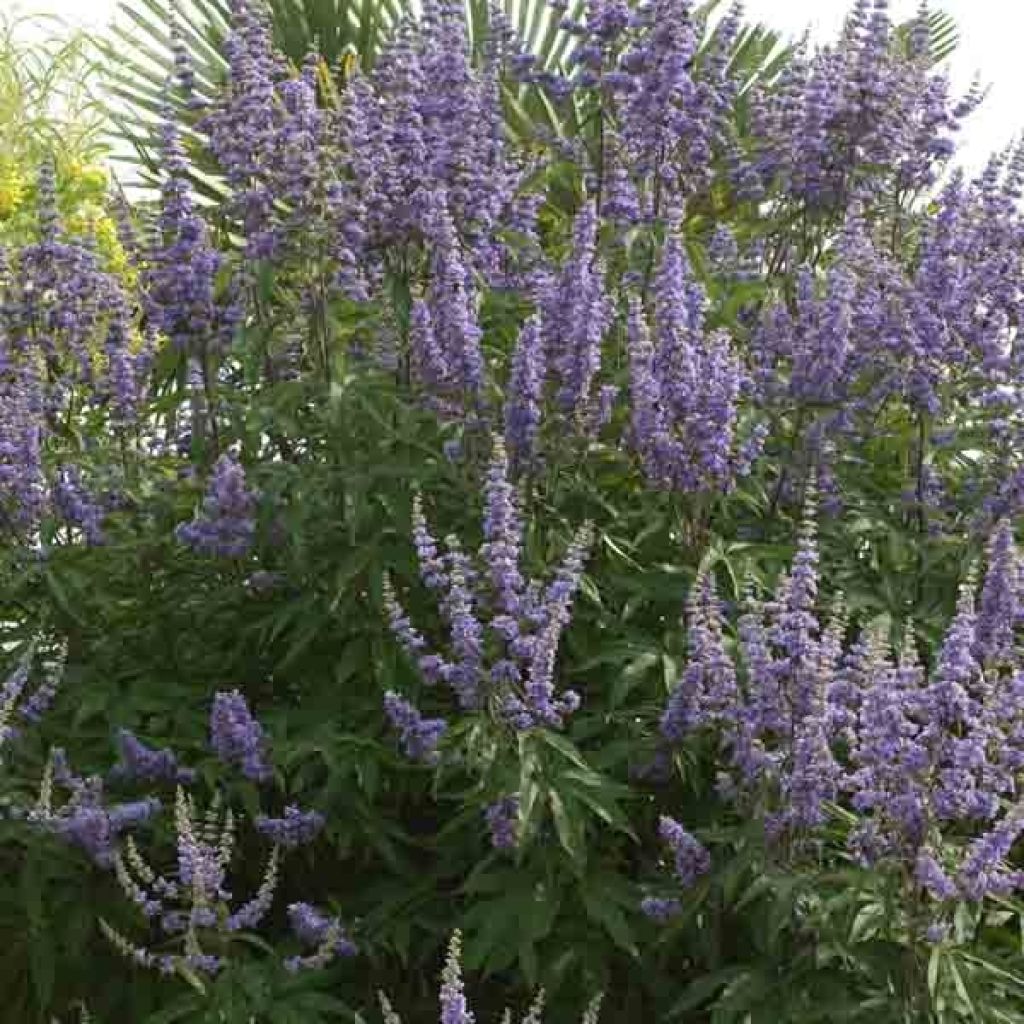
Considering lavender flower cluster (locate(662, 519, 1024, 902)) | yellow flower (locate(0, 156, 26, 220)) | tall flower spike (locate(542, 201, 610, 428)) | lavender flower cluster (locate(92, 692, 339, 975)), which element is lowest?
lavender flower cluster (locate(92, 692, 339, 975))

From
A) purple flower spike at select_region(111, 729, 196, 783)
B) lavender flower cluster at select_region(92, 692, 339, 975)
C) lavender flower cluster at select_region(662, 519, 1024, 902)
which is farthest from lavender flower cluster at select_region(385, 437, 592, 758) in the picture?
purple flower spike at select_region(111, 729, 196, 783)

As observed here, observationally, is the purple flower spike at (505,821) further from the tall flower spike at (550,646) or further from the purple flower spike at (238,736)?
the purple flower spike at (238,736)

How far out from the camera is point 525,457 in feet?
21.3

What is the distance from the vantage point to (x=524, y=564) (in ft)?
21.0

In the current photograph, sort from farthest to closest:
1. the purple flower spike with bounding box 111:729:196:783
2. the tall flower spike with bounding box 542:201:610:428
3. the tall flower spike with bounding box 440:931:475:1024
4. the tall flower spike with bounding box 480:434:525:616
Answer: the tall flower spike with bounding box 542:201:610:428, the purple flower spike with bounding box 111:729:196:783, the tall flower spike with bounding box 480:434:525:616, the tall flower spike with bounding box 440:931:475:1024

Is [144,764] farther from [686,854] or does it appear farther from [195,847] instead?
[686,854]

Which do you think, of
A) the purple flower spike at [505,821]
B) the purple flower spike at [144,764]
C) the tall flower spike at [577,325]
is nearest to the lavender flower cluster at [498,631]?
the purple flower spike at [505,821]

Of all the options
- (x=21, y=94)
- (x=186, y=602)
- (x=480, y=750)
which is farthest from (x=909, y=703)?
(x=21, y=94)

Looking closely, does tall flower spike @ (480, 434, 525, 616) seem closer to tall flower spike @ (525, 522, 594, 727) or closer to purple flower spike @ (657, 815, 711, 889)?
tall flower spike @ (525, 522, 594, 727)

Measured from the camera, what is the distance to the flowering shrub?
5.69m

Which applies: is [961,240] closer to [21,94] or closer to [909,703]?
[909,703]

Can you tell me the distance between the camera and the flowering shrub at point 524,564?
569 centimetres

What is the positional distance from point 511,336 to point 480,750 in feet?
6.70

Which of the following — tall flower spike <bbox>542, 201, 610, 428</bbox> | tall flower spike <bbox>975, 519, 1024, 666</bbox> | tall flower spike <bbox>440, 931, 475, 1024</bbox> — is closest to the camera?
tall flower spike <bbox>440, 931, 475, 1024</bbox>
